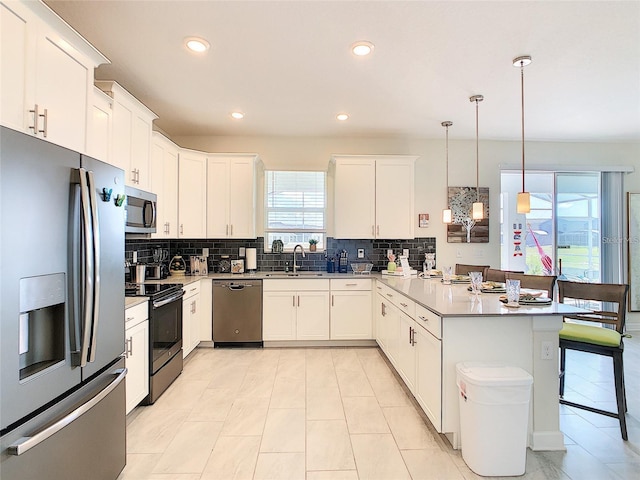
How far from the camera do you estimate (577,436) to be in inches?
91.0

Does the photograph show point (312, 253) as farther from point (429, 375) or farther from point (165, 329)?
point (429, 375)

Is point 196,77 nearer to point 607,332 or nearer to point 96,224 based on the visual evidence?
point 96,224

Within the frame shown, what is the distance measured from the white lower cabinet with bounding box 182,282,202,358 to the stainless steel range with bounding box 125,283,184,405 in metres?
0.19

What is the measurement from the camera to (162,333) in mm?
2969

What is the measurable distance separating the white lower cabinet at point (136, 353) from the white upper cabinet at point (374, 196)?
99.1 inches

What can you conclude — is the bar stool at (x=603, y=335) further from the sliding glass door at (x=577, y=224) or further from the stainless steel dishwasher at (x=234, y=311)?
the stainless steel dishwasher at (x=234, y=311)

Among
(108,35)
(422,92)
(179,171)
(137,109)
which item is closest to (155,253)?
(179,171)

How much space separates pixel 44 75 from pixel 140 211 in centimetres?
145

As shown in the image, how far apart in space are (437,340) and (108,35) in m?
3.01

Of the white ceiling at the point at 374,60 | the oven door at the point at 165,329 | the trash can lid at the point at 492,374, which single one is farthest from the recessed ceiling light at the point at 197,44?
the trash can lid at the point at 492,374

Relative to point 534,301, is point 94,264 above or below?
above

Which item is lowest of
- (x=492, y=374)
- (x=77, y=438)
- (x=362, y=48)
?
(x=77, y=438)

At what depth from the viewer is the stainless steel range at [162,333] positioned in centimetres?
278

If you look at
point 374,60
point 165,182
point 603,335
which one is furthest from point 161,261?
point 603,335
